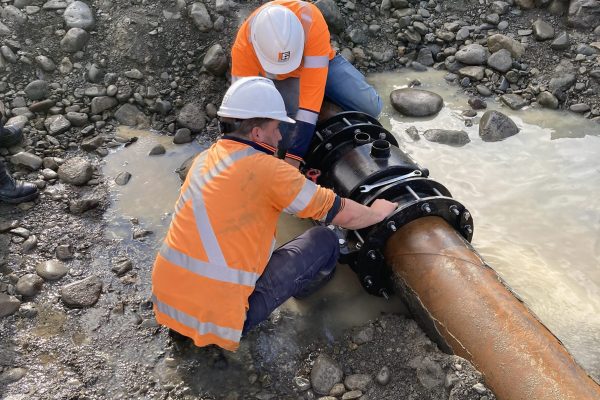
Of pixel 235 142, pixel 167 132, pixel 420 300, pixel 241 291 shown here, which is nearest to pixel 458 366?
pixel 420 300

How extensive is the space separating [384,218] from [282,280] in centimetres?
70

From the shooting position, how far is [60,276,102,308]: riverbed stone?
3697 millimetres

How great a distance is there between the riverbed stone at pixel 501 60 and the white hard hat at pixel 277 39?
9.14ft

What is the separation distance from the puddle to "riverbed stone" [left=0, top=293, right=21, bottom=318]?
3.31 meters

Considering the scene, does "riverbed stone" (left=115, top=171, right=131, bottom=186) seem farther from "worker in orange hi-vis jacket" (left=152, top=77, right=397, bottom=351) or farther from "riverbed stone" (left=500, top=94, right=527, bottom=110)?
"riverbed stone" (left=500, top=94, right=527, bottom=110)

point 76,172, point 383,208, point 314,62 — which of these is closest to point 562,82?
point 314,62

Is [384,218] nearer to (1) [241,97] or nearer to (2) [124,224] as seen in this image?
(1) [241,97]

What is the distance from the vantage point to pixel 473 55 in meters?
5.78

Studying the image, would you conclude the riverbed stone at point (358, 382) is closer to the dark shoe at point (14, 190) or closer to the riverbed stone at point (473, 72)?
the dark shoe at point (14, 190)

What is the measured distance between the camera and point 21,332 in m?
3.52

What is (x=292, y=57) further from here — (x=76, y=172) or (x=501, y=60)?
(x=501, y=60)

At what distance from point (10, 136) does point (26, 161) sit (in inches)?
10.9

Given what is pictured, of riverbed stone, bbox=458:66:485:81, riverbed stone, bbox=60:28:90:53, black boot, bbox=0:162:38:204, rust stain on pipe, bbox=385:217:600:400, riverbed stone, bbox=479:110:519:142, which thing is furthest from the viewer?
riverbed stone, bbox=458:66:485:81

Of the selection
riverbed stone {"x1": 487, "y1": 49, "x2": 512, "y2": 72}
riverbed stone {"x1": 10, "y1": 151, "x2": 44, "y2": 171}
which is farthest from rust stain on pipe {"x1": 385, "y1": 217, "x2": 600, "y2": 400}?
riverbed stone {"x1": 10, "y1": 151, "x2": 44, "y2": 171}
